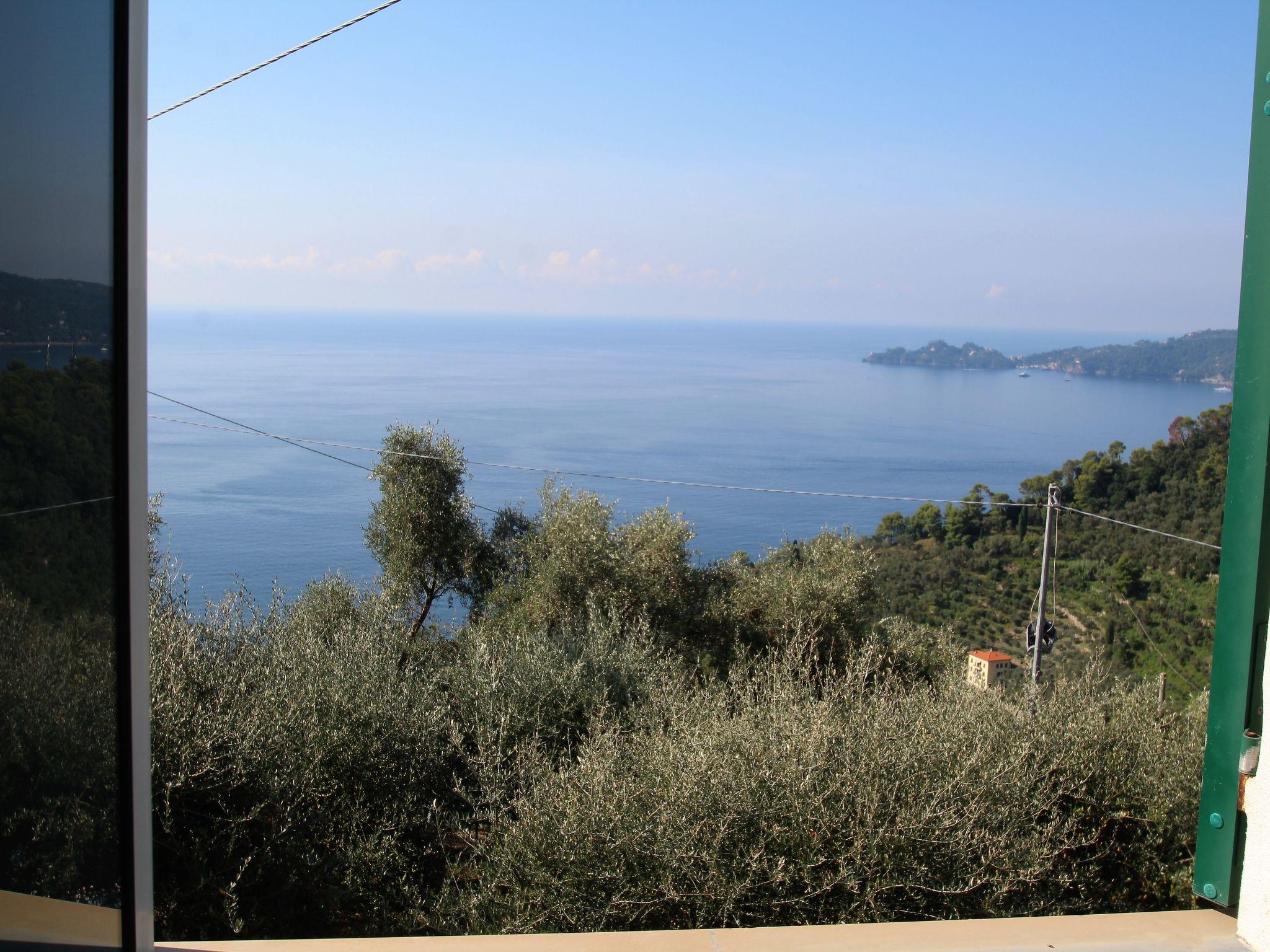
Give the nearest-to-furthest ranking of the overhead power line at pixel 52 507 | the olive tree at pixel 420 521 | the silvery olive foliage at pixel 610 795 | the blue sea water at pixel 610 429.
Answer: the overhead power line at pixel 52 507 → the silvery olive foliage at pixel 610 795 → the olive tree at pixel 420 521 → the blue sea water at pixel 610 429

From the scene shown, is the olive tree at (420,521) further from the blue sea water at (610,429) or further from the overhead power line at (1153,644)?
the overhead power line at (1153,644)

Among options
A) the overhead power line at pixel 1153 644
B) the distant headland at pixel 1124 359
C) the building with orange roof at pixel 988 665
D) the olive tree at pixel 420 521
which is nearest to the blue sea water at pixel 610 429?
the olive tree at pixel 420 521

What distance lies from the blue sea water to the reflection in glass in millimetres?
10752

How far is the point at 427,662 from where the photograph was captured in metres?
7.09

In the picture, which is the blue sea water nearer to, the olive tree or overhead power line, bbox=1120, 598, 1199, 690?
the olive tree

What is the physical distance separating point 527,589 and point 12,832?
942cm

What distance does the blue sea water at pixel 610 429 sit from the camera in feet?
92.5

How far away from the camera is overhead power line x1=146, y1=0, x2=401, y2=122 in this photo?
4738mm

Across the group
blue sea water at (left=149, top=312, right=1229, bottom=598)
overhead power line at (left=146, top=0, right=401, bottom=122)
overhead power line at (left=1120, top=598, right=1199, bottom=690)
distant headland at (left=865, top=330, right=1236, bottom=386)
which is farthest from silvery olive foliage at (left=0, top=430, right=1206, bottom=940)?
distant headland at (left=865, top=330, right=1236, bottom=386)

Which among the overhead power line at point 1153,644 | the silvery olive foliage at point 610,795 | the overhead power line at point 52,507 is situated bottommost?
the overhead power line at point 1153,644

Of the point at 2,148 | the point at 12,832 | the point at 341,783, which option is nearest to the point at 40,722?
the point at 12,832

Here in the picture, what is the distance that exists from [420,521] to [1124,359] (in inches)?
1758

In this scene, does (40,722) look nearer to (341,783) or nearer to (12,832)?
(12,832)

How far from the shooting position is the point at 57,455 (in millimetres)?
942
